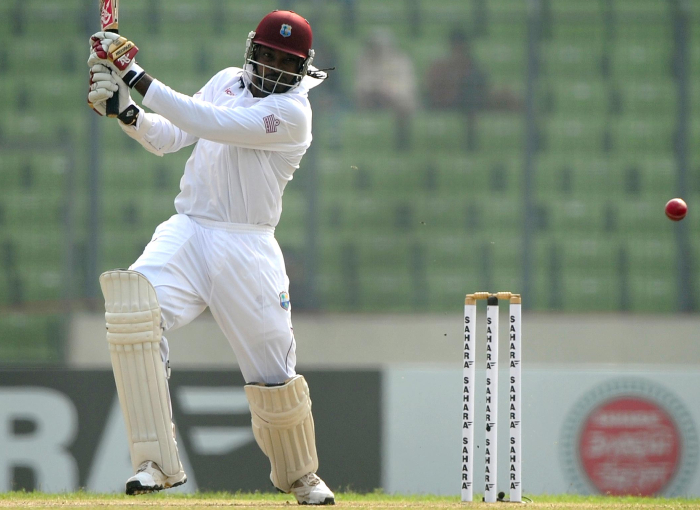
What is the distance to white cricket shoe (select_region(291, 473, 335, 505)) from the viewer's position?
12.0ft

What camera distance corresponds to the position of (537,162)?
7.08 metres

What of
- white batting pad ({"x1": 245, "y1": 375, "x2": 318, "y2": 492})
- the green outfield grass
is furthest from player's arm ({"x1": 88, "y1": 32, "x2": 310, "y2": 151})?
the green outfield grass

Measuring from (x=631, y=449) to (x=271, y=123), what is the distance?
2514mm

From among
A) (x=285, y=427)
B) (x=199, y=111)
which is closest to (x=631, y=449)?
(x=285, y=427)

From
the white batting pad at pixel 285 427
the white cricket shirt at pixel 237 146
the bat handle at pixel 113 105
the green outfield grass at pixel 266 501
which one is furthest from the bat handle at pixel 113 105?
the green outfield grass at pixel 266 501

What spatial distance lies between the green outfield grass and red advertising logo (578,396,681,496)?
0.21 meters

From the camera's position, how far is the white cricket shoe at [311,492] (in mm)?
3656

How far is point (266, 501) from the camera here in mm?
4043

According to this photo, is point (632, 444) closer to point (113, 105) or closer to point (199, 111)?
point (199, 111)

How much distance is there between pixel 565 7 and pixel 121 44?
4449mm

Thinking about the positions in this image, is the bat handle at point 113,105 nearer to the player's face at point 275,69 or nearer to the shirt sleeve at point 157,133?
the shirt sleeve at point 157,133

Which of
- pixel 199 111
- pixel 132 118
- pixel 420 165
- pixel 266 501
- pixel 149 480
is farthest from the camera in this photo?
pixel 420 165

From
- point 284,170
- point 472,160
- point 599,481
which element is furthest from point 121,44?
point 472,160

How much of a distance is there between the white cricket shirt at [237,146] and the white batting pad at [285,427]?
55 cm
